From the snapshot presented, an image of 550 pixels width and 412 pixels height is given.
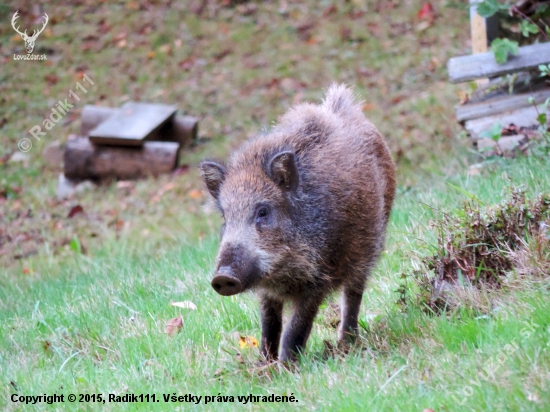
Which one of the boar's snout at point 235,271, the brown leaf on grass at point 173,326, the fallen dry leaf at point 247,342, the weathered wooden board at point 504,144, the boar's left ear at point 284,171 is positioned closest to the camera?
the boar's snout at point 235,271

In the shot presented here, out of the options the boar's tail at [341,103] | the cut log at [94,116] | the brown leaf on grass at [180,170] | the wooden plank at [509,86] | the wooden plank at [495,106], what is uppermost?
the boar's tail at [341,103]

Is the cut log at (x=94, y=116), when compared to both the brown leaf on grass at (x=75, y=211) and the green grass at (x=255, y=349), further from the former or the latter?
the green grass at (x=255, y=349)

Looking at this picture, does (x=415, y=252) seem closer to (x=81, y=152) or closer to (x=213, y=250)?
(x=213, y=250)

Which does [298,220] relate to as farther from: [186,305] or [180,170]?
[180,170]

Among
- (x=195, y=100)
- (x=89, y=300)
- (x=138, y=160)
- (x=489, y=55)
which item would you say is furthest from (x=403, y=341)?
(x=195, y=100)

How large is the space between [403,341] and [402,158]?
5614 millimetres

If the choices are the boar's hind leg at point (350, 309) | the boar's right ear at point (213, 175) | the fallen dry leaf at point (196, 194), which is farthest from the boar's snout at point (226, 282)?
the fallen dry leaf at point (196, 194)

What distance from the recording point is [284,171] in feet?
13.9

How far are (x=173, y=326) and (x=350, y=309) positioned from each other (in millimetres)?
1164

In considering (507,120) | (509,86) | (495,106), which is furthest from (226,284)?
(509,86)

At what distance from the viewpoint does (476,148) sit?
26.5 feet

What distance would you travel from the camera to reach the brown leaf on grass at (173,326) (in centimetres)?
477

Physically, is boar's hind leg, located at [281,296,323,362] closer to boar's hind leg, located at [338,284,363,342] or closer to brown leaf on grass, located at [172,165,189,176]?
boar's hind leg, located at [338,284,363,342]

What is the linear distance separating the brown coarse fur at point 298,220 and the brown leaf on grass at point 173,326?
2.24ft
